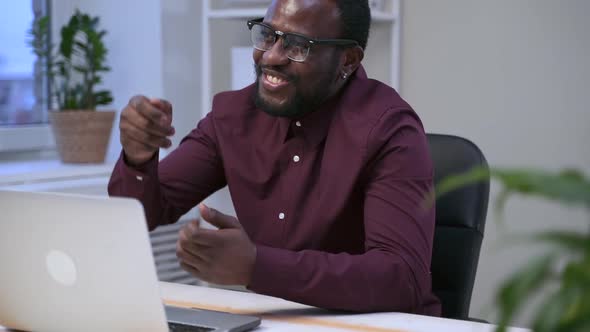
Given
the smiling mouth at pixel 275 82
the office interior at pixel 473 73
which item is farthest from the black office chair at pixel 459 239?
the office interior at pixel 473 73

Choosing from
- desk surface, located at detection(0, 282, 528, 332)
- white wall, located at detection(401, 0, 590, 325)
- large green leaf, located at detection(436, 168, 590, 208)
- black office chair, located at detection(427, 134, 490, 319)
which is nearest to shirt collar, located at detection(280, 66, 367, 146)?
black office chair, located at detection(427, 134, 490, 319)

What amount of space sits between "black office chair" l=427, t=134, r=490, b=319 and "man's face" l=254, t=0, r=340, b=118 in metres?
0.31

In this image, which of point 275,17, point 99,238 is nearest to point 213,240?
point 99,238

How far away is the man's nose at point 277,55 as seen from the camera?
1629 mm

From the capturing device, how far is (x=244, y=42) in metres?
2.99

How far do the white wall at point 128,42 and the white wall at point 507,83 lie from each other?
2.67 ft

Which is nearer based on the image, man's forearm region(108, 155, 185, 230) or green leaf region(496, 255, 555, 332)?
green leaf region(496, 255, 555, 332)

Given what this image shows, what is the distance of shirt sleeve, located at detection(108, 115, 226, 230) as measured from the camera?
1689 mm

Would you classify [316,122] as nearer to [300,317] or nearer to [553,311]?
[300,317]

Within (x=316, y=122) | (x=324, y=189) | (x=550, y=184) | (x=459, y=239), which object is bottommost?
(x=459, y=239)

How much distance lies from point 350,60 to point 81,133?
4.11 ft

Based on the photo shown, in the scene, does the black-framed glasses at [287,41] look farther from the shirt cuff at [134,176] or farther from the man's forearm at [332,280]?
the man's forearm at [332,280]

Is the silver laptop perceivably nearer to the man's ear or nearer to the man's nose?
the man's nose

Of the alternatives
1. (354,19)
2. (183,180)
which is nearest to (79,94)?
(183,180)
